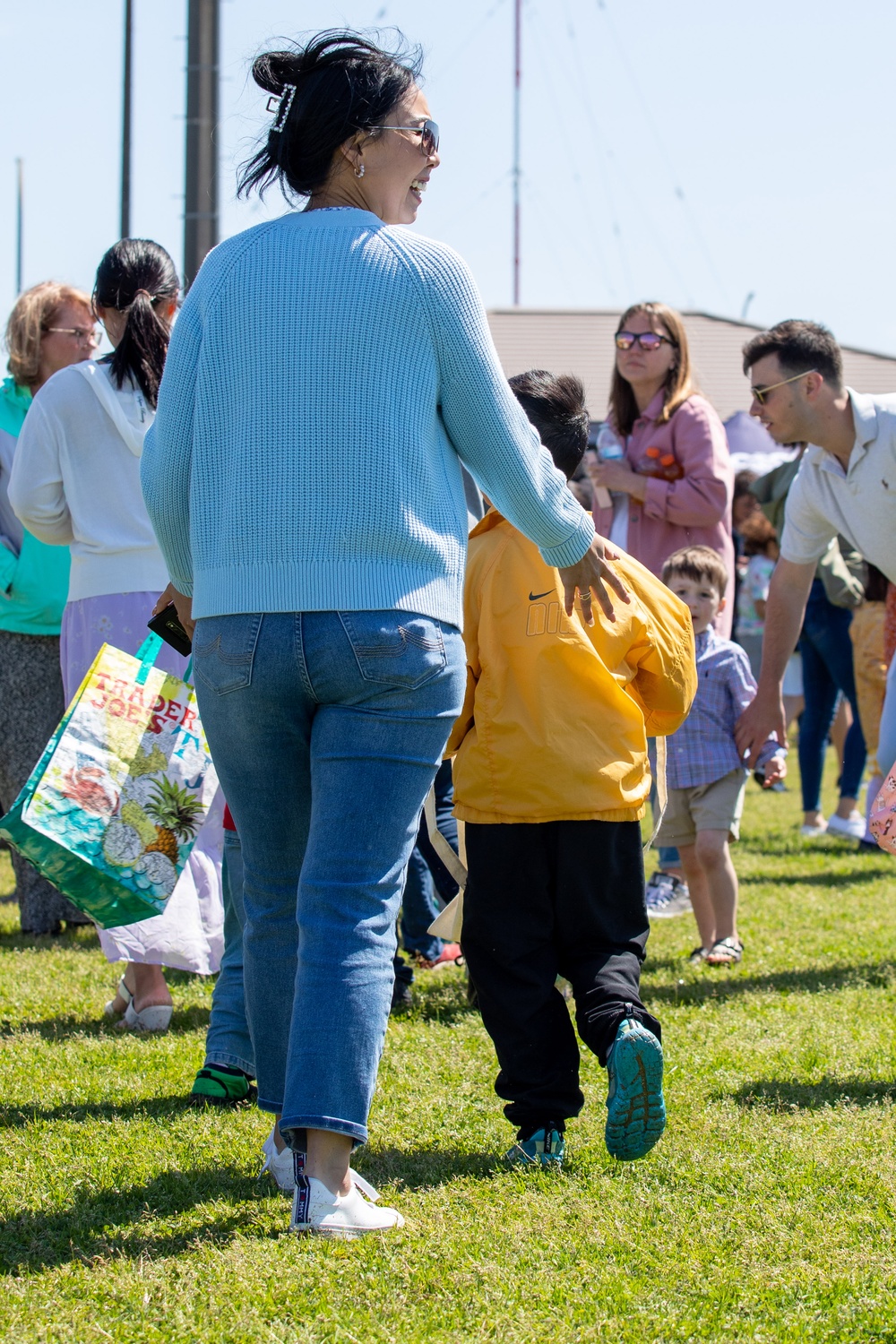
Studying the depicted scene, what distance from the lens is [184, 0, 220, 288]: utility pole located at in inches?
332

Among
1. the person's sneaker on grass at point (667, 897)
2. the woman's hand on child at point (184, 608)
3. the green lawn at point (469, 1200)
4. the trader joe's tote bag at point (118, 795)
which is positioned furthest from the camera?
the person's sneaker on grass at point (667, 897)

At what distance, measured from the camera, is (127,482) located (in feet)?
14.3

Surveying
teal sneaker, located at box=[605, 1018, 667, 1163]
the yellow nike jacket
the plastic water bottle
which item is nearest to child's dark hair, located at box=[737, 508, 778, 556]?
the plastic water bottle

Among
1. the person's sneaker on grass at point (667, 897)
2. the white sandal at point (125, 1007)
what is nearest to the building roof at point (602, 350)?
the person's sneaker on grass at point (667, 897)

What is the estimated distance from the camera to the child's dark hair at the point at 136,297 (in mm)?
4266

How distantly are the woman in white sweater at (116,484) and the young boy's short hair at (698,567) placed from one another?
187 cm

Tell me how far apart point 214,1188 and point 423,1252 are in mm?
595

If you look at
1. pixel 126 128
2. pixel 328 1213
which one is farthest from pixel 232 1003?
pixel 126 128

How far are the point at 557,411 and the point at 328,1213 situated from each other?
1796 mm

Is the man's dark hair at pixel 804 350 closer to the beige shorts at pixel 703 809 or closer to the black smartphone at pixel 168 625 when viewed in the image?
the beige shorts at pixel 703 809

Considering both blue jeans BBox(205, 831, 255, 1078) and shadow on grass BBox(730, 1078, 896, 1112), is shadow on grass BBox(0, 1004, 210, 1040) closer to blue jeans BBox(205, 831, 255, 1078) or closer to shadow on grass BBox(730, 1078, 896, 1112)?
blue jeans BBox(205, 831, 255, 1078)

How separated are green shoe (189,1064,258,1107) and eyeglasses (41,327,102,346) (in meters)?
2.78

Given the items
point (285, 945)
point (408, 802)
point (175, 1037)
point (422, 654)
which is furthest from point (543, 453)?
point (175, 1037)

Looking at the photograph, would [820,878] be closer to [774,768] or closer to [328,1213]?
[774,768]
